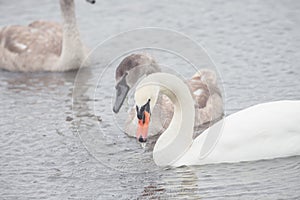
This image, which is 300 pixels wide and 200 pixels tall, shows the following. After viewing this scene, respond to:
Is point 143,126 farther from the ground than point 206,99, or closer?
farther from the ground

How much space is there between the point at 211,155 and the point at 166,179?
53 cm

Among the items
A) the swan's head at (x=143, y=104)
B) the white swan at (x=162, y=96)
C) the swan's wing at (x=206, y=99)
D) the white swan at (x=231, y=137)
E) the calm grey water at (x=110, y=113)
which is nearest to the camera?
the swan's head at (x=143, y=104)

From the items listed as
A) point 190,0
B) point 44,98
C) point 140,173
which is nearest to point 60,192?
point 140,173

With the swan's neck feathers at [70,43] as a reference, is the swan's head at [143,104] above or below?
above

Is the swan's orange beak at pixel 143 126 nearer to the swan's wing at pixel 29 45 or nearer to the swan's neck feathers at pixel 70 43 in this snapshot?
the swan's neck feathers at pixel 70 43

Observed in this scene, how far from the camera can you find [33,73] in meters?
11.7

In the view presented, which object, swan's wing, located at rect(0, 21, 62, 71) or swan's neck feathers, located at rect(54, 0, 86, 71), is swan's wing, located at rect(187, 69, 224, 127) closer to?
swan's neck feathers, located at rect(54, 0, 86, 71)

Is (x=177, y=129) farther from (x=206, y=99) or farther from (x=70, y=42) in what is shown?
(x=70, y=42)

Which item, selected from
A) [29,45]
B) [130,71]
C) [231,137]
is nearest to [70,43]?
[29,45]

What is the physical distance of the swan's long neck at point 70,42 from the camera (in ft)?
38.3

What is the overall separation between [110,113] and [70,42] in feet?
7.12

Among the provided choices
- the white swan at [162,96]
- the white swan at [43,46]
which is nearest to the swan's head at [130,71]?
the white swan at [162,96]

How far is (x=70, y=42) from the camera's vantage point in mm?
11695

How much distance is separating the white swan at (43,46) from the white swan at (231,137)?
11.7 feet
